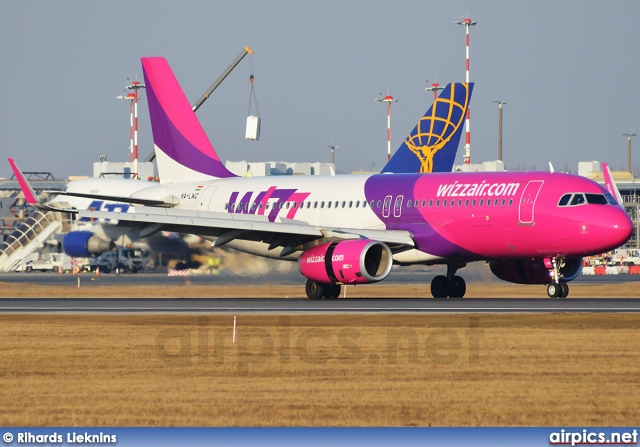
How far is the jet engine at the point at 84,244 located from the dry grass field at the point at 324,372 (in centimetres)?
1738

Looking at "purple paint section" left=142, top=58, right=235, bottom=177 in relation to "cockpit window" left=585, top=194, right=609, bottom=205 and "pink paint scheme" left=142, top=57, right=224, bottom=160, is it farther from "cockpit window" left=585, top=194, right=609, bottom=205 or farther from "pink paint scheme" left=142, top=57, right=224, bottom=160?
"cockpit window" left=585, top=194, right=609, bottom=205

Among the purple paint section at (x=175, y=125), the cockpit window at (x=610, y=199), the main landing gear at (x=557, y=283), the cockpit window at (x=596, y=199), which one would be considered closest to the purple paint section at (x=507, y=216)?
the cockpit window at (x=596, y=199)

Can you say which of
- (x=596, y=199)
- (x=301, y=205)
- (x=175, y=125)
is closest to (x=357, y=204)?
(x=301, y=205)

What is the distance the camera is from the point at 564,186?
39.8 m

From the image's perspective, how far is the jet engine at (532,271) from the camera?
42031 millimetres

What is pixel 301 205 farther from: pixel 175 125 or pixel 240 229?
pixel 175 125

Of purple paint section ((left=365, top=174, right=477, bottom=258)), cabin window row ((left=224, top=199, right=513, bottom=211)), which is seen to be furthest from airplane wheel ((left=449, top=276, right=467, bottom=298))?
cabin window row ((left=224, top=199, right=513, bottom=211))

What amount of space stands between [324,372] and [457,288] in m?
24.4

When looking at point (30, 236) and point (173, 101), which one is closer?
point (173, 101)

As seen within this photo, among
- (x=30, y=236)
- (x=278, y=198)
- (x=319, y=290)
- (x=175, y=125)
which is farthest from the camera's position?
(x=30, y=236)

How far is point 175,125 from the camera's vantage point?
174 ft

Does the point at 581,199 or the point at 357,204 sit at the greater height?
the point at 581,199

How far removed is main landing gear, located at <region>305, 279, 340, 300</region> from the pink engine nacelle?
1.02 meters

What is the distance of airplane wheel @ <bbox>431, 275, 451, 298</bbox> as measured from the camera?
44.1 metres
